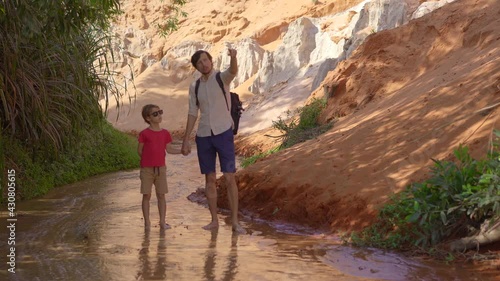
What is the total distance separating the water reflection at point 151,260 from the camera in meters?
5.39

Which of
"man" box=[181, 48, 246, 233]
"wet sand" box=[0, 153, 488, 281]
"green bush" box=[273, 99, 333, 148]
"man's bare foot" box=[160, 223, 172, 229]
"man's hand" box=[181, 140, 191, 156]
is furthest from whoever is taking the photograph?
"green bush" box=[273, 99, 333, 148]

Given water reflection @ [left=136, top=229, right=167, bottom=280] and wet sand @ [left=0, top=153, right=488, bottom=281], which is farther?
wet sand @ [left=0, top=153, right=488, bottom=281]

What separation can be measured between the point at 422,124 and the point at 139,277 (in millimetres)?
4118

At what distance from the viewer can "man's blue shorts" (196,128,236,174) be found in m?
7.25

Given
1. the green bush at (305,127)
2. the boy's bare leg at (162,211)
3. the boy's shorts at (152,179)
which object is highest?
the green bush at (305,127)

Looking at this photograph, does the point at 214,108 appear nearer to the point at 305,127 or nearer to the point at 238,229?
the point at 238,229

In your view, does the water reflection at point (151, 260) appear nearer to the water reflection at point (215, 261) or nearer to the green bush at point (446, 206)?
the water reflection at point (215, 261)

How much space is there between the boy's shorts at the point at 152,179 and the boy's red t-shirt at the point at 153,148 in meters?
0.07

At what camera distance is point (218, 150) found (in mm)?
7289

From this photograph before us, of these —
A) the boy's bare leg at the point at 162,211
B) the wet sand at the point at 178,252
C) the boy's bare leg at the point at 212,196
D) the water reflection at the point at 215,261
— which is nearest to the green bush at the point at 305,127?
the wet sand at the point at 178,252

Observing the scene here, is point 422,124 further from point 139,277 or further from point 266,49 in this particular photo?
point 266,49

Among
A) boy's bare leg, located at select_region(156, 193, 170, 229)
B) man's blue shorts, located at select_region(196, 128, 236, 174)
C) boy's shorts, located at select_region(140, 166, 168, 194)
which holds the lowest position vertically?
boy's bare leg, located at select_region(156, 193, 170, 229)

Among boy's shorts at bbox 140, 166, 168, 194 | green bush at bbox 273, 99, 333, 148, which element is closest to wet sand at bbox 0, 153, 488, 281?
boy's shorts at bbox 140, 166, 168, 194

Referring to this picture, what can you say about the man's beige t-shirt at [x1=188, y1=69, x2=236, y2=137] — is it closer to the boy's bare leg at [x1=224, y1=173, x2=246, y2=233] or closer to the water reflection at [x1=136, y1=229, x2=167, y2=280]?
the boy's bare leg at [x1=224, y1=173, x2=246, y2=233]
